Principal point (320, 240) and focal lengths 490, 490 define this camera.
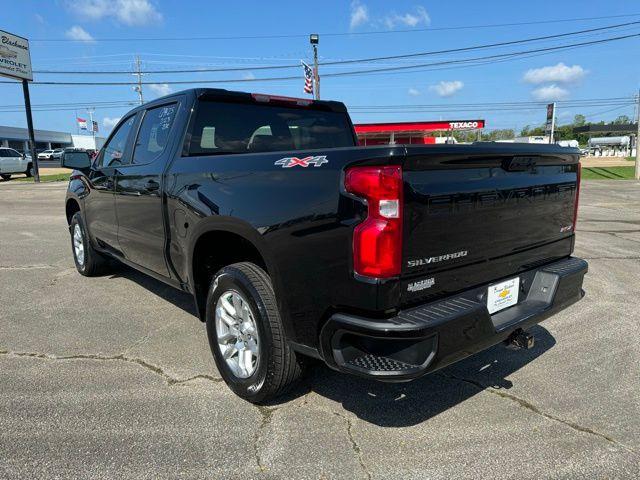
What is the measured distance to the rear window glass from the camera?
3.72 m

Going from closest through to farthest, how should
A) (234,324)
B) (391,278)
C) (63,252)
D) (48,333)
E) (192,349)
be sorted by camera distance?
(391,278)
(234,324)
(192,349)
(48,333)
(63,252)

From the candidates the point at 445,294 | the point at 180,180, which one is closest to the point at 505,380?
the point at 445,294

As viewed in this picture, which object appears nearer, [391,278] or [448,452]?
[391,278]

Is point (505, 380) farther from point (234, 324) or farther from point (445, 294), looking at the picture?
point (234, 324)

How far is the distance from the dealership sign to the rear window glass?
87.8ft

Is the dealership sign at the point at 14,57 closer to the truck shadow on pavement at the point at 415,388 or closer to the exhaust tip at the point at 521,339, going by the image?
the truck shadow on pavement at the point at 415,388

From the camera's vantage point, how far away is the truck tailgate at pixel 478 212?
229cm

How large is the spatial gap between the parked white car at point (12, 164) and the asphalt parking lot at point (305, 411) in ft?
90.9

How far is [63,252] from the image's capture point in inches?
307

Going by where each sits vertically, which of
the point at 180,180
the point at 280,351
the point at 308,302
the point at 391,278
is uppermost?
the point at 180,180

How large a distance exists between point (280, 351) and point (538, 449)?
1.46 m

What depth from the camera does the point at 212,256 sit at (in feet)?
11.5

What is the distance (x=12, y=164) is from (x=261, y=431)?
31250 millimetres

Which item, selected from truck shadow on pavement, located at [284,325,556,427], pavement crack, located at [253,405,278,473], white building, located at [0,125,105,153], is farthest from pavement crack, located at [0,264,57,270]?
white building, located at [0,125,105,153]
